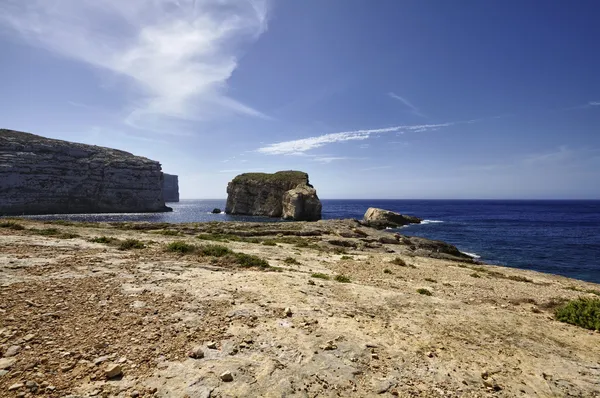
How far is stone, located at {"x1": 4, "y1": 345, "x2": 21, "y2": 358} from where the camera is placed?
251 inches

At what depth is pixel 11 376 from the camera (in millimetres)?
5750

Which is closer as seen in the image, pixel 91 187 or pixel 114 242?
pixel 114 242

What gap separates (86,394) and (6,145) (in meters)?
161

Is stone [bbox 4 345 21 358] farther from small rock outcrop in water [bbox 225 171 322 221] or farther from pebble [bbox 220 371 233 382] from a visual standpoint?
small rock outcrop in water [bbox 225 171 322 221]

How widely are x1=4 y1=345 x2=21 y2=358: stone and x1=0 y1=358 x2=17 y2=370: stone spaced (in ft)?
0.54

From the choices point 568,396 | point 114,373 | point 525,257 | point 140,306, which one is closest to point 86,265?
point 140,306

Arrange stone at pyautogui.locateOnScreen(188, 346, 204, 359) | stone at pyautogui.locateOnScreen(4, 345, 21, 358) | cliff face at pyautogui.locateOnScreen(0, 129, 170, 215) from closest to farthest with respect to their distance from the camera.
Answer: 1. stone at pyautogui.locateOnScreen(4, 345, 21, 358)
2. stone at pyautogui.locateOnScreen(188, 346, 204, 359)
3. cliff face at pyautogui.locateOnScreen(0, 129, 170, 215)

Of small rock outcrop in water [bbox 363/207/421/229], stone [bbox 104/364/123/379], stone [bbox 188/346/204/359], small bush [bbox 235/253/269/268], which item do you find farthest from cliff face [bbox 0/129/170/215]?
stone [bbox 188/346/204/359]

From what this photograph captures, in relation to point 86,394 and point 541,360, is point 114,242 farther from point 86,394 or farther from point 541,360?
point 541,360

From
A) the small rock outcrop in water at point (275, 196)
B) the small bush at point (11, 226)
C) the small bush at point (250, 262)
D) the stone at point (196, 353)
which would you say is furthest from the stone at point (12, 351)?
the small rock outcrop in water at point (275, 196)

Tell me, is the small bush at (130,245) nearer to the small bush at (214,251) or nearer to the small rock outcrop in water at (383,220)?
the small bush at (214,251)

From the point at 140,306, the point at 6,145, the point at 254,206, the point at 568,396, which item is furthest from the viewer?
the point at 254,206

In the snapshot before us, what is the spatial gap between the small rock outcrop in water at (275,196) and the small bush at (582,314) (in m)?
91.0

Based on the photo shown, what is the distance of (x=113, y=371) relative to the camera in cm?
613
